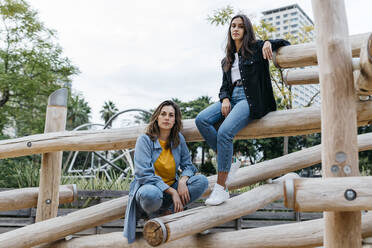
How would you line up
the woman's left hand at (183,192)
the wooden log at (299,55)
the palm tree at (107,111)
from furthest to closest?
the palm tree at (107,111) < the woman's left hand at (183,192) < the wooden log at (299,55)

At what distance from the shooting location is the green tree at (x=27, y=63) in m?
11.7

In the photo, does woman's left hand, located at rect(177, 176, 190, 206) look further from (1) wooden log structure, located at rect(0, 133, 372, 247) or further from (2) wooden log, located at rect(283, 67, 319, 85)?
(2) wooden log, located at rect(283, 67, 319, 85)

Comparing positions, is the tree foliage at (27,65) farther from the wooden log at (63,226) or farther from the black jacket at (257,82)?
the black jacket at (257,82)

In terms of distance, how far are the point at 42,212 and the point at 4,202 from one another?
0.38 m

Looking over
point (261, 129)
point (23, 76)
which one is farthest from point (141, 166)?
point (23, 76)

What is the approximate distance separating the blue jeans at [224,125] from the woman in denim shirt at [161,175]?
189 millimetres

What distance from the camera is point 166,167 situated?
2.57 meters

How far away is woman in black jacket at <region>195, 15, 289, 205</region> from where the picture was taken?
2.47 meters

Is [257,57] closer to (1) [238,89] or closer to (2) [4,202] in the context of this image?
(1) [238,89]

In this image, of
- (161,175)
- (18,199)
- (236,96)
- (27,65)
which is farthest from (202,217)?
(27,65)

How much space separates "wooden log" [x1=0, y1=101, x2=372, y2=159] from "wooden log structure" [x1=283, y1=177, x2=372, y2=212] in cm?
88

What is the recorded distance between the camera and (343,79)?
1.85 meters

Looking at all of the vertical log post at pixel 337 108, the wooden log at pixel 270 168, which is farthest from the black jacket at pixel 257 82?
the vertical log post at pixel 337 108

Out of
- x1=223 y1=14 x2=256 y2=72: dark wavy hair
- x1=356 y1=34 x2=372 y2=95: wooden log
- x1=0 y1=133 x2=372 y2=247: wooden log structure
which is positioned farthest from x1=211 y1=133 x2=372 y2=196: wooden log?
x1=356 y1=34 x2=372 y2=95: wooden log
